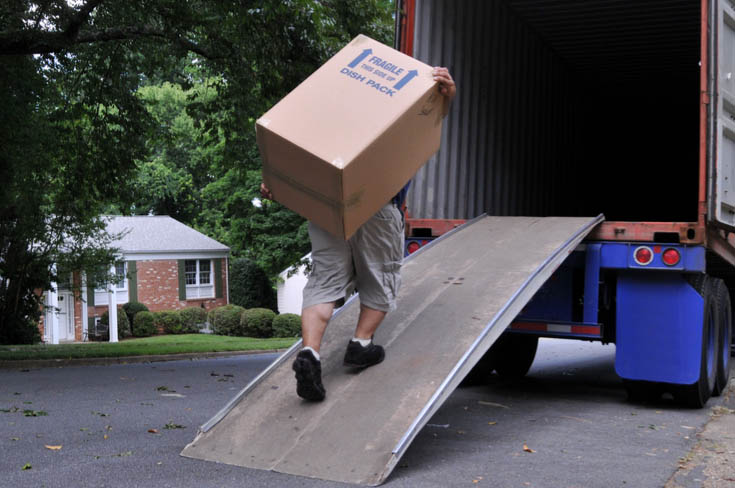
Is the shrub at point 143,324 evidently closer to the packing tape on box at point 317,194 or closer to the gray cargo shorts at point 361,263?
the gray cargo shorts at point 361,263

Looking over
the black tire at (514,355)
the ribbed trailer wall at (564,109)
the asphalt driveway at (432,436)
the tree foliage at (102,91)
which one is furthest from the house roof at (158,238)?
the black tire at (514,355)

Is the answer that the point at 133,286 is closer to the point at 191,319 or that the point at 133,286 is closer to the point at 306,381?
the point at 191,319

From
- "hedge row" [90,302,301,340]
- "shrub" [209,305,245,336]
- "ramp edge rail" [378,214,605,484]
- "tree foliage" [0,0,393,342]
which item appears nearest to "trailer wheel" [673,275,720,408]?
"ramp edge rail" [378,214,605,484]

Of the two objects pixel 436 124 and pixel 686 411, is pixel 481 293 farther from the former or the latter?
pixel 686 411

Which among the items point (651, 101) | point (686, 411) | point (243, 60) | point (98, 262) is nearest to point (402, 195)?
point (686, 411)

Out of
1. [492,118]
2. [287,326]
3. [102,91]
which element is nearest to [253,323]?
[287,326]

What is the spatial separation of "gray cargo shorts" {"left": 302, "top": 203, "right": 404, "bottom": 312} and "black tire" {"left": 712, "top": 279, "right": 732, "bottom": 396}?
3250mm

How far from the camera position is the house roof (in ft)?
105

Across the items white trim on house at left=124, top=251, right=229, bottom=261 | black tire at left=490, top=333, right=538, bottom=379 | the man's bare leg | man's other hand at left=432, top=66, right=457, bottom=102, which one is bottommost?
white trim on house at left=124, top=251, right=229, bottom=261

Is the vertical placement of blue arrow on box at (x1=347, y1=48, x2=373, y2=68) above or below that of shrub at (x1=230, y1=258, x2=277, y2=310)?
above

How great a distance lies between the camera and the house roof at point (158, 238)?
3216 centimetres

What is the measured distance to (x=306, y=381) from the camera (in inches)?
178

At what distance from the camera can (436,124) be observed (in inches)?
196

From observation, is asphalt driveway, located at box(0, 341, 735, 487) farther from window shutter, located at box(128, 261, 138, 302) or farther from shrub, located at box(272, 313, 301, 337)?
window shutter, located at box(128, 261, 138, 302)
